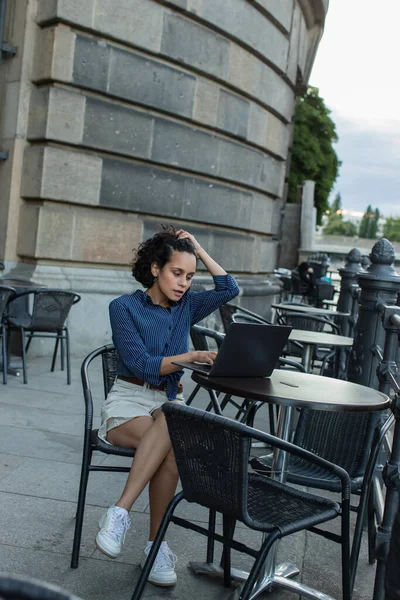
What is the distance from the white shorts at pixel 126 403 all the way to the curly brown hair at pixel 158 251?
49 centimetres

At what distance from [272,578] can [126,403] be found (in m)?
0.93

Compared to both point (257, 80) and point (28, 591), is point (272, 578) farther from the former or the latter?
point (257, 80)

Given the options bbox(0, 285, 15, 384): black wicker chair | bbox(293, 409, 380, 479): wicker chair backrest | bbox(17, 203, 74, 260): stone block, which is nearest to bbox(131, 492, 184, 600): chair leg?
bbox(293, 409, 380, 479): wicker chair backrest

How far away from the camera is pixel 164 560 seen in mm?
3379

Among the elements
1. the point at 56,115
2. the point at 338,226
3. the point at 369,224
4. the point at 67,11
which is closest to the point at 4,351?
the point at 56,115

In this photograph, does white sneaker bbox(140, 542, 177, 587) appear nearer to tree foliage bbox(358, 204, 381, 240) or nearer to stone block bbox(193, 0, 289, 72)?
stone block bbox(193, 0, 289, 72)

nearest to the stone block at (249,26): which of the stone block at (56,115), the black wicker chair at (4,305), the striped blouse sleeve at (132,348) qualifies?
the stone block at (56,115)

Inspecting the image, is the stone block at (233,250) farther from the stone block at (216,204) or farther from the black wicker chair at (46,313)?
the black wicker chair at (46,313)

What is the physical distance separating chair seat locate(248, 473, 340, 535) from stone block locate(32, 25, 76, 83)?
680cm

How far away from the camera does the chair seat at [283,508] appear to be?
9.12 feet

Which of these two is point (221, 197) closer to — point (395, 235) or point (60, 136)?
point (60, 136)

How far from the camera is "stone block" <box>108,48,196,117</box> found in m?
9.47

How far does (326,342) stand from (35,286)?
307 cm

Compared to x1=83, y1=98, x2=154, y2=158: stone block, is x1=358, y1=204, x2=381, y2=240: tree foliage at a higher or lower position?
higher
